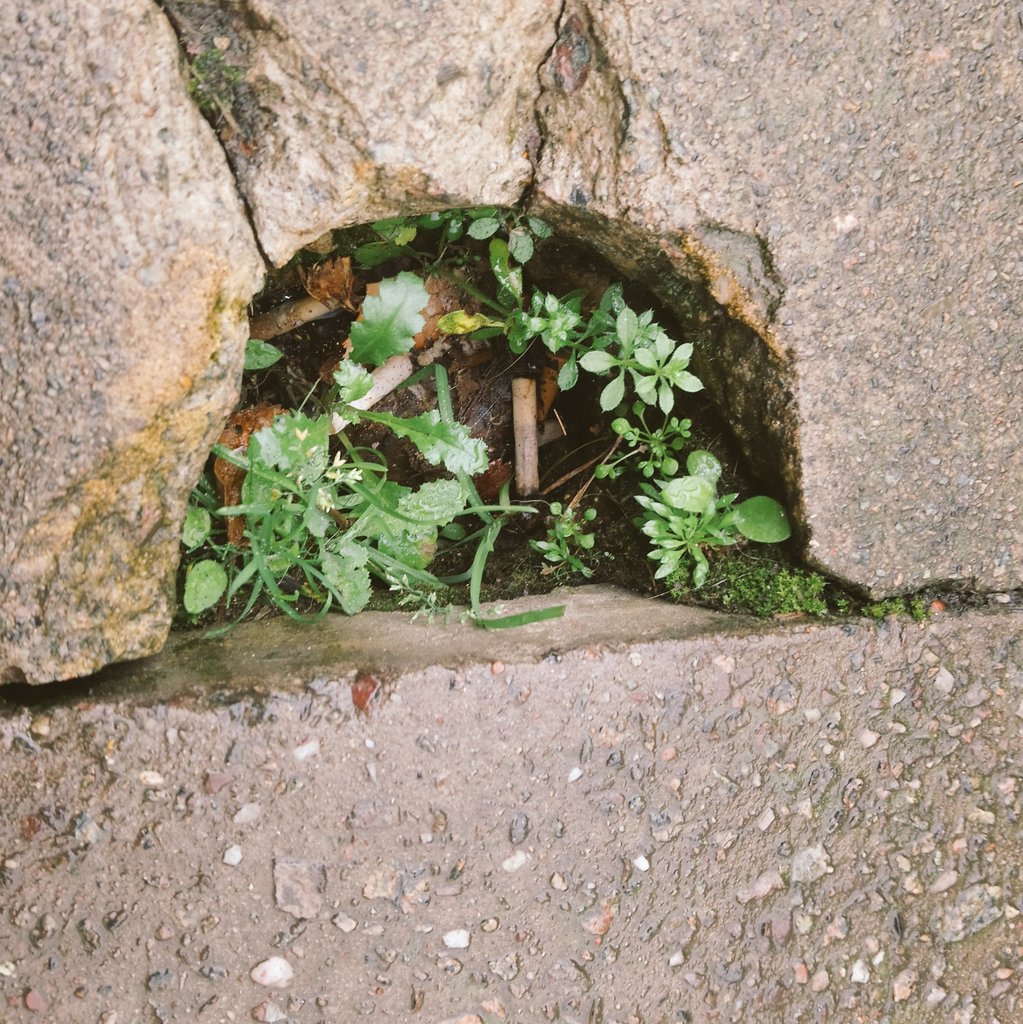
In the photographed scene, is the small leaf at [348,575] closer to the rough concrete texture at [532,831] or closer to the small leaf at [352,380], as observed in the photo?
the rough concrete texture at [532,831]

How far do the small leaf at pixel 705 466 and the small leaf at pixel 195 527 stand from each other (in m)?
0.94

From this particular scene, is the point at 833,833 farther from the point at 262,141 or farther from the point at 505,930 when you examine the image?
the point at 262,141

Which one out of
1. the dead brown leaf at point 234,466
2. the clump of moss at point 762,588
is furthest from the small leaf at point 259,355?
the clump of moss at point 762,588

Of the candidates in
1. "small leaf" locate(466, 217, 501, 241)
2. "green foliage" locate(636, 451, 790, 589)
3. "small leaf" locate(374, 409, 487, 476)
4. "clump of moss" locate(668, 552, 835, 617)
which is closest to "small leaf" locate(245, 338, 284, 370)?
"small leaf" locate(374, 409, 487, 476)

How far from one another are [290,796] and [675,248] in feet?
3.80

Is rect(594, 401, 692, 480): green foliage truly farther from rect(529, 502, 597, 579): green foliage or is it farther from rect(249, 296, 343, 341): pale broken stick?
rect(249, 296, 343, 341): pale broken stick

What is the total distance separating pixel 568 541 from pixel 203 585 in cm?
76

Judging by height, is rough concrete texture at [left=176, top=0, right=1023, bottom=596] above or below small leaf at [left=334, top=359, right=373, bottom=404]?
above

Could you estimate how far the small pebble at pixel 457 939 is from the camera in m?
1.52

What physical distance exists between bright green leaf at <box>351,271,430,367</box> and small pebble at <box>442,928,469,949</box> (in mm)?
1093

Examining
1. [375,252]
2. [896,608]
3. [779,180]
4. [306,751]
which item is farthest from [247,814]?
[779,180]

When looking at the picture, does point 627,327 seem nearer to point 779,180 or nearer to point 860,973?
point 779,180

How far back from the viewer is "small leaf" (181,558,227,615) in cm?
164

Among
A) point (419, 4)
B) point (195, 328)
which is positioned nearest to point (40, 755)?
point (195, 328)
